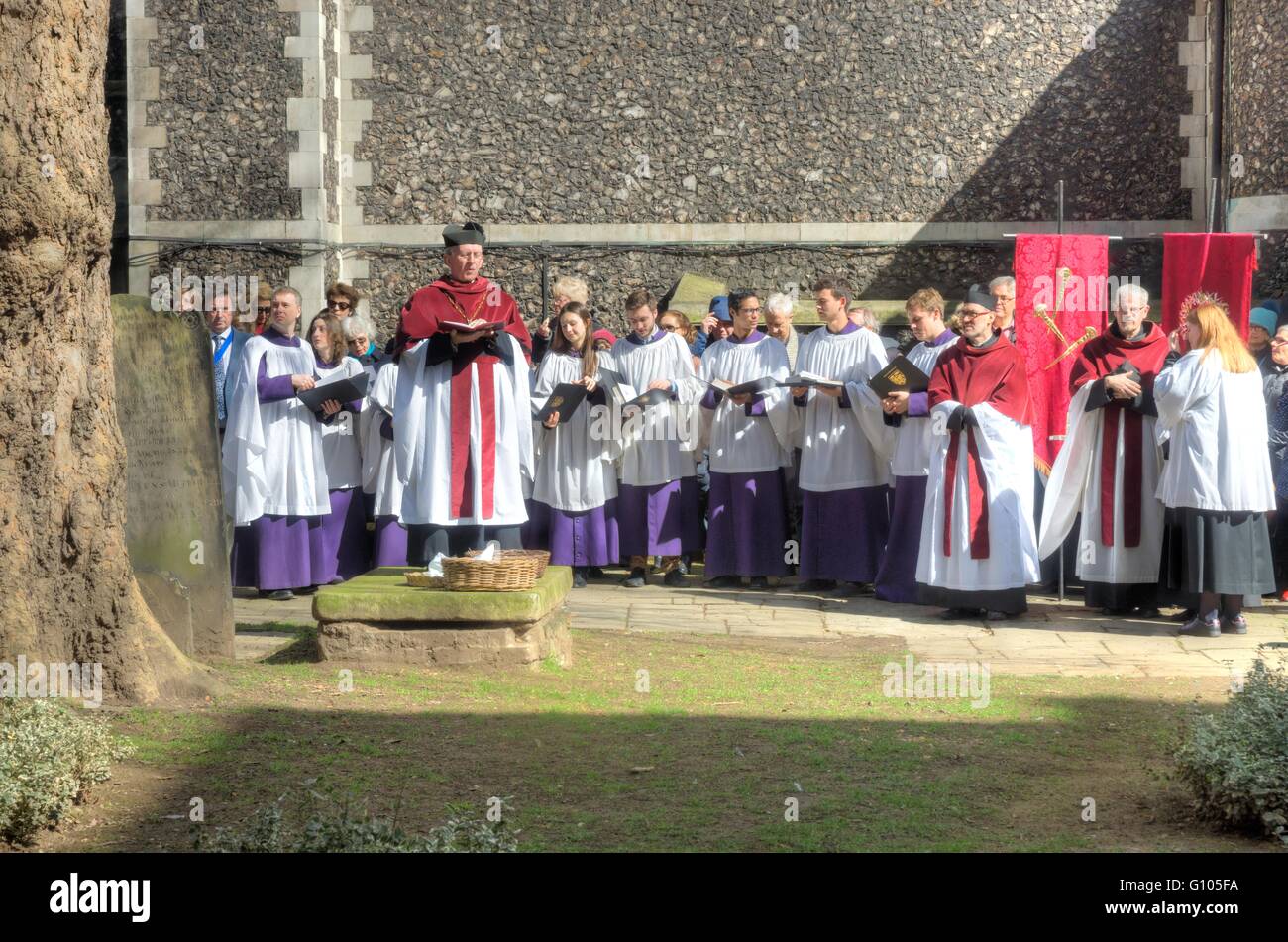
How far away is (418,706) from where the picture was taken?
23.4 feet

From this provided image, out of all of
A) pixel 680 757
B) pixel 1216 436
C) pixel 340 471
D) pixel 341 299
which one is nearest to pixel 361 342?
pixel 341 299

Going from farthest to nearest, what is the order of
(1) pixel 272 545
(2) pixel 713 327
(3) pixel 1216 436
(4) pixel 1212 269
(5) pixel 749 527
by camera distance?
(4) pixel 1212 269 < (2) pixel 713 327 < (5) pixel 749 527 < (1) pixel 272 545 < (3) pixel 1216 436

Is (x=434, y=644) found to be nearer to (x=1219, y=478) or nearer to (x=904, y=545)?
(x=904, y=545)

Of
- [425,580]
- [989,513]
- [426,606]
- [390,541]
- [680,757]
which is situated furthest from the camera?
[390,541]

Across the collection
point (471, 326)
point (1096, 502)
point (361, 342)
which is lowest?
point (1096, 502)

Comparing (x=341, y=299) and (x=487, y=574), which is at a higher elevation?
(x=341, y=299)

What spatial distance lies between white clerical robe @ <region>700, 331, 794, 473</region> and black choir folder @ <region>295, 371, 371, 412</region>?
287 centimetres

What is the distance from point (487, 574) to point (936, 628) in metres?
3.61

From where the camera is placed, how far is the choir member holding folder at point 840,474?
470 inches

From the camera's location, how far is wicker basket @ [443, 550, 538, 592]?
7840mm

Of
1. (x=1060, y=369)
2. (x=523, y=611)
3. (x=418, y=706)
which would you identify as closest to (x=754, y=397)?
(x=1060, y=369)

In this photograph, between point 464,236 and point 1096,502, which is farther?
point 1096,502

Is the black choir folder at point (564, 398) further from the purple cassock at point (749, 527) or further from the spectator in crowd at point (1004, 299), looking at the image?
the spectator in crowd at point (1004, 299)

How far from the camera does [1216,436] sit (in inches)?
392
